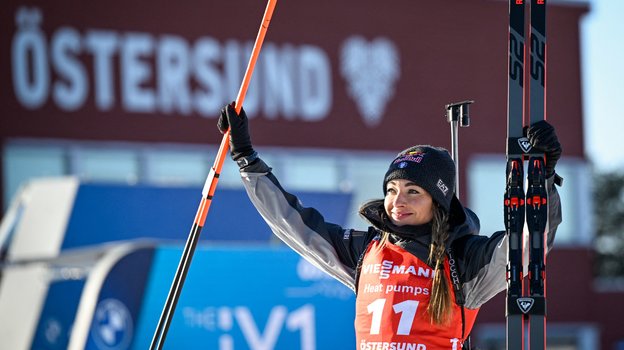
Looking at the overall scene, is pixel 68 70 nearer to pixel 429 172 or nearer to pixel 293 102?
pixel 293 102

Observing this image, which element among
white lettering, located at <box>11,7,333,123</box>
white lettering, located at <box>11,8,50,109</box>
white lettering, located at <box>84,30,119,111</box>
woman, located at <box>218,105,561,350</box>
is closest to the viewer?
woman, located at <box>218,105,561,350</box>

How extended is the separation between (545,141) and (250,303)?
462cm

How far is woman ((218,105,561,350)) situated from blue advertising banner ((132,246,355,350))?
3637 millimetres

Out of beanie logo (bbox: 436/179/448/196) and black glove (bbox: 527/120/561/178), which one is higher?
black glove (bbox: 527/120/561/178)

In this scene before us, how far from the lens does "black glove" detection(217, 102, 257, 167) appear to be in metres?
4.04

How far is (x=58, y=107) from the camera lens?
17.4 meters

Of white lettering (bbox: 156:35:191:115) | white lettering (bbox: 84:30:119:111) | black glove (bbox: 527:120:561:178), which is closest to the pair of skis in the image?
black glove (bbox: 527:120:561:178)

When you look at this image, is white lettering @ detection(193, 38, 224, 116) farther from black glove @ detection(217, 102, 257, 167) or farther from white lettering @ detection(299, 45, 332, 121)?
black glove @ detection(217, 102, 257, 167)

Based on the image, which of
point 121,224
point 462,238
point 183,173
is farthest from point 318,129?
point 462,238

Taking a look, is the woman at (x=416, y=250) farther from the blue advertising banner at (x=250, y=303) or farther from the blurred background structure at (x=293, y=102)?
the blurred background structure at (x=293, y=102)

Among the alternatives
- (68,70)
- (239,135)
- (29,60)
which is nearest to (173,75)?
(68,70)

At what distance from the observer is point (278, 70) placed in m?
19.2

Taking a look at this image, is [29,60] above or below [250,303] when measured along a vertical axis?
above

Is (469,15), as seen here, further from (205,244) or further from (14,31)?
(205,244)
